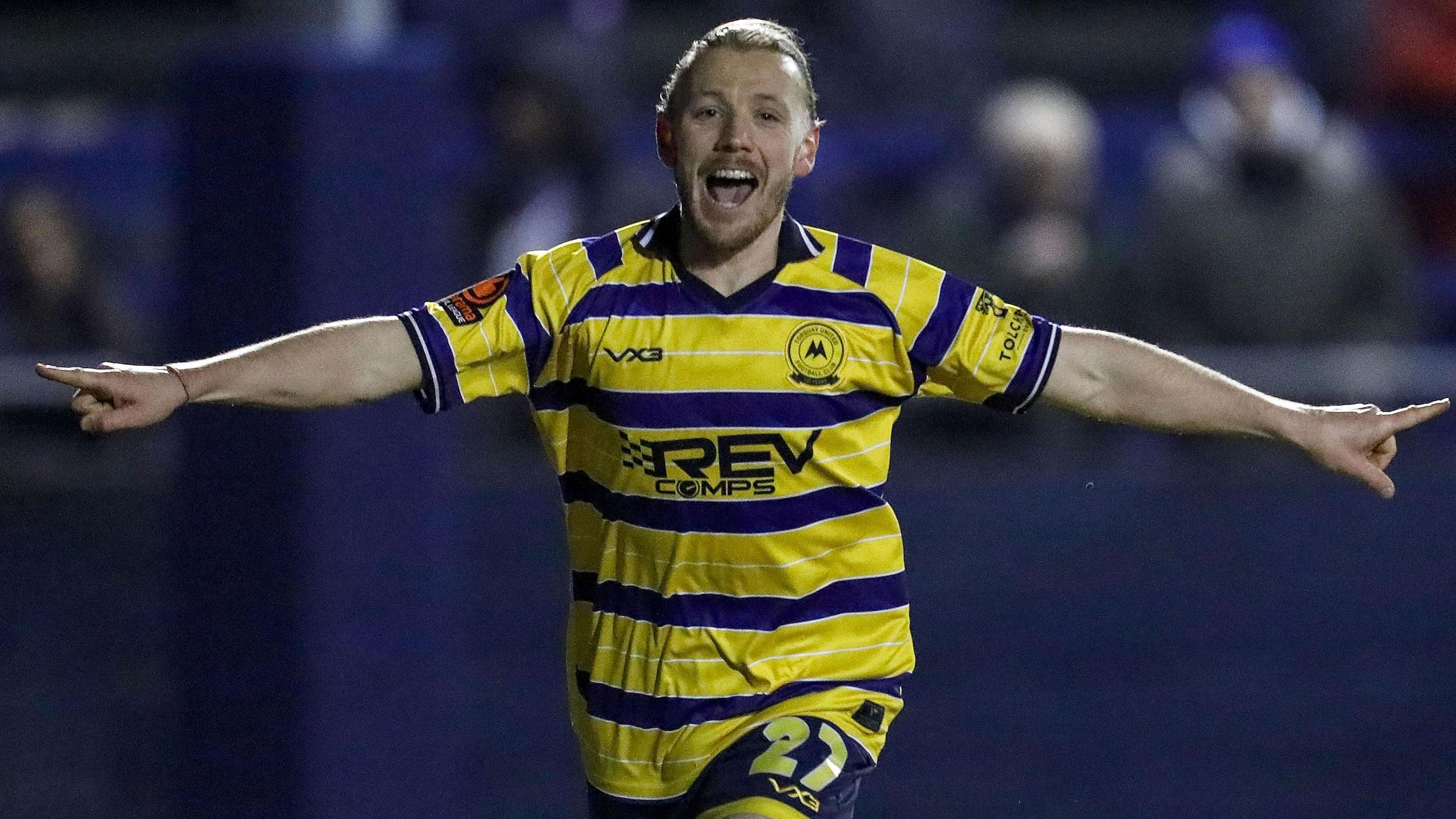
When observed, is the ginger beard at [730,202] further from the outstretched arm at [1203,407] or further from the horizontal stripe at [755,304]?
the outstretched arm at [1203,407]

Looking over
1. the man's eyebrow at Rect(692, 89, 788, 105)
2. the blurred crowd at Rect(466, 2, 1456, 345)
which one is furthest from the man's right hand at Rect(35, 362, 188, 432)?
the blurred crowd at Rect(466, 2, 1456, 345)

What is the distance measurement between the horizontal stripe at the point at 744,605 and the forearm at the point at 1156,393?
0.51 metres

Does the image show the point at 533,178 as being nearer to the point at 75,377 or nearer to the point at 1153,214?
the point at 1153,214

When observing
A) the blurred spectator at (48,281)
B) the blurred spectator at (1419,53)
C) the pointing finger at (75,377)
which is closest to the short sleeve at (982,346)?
the pointing finger at (75,377)

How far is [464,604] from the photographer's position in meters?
6.91

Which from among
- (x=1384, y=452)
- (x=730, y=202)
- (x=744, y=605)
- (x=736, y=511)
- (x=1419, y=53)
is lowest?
(x=744, y=605)

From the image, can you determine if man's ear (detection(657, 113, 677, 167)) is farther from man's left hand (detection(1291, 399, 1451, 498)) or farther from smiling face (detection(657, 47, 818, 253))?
man's left hand (detection(1291, 399, 1451, 498))

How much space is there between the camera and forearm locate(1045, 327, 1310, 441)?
4277mm

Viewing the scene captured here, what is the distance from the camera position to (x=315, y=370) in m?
4.10

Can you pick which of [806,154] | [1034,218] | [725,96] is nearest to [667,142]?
[725,96]

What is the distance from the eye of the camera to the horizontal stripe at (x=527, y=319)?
4.27m

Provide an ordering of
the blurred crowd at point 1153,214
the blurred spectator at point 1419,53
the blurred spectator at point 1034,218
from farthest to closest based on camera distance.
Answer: the blurred spectator at point 1419,53
the blurred crowd at point 1153,214
the blurred spectator at point 1034,218

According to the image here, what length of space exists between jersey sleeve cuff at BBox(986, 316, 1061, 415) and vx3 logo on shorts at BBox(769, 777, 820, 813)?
0.85 metres

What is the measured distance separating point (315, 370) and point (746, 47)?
99 cm
